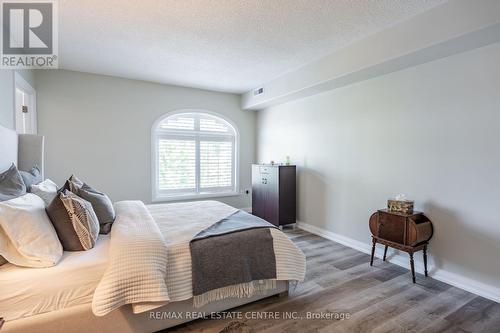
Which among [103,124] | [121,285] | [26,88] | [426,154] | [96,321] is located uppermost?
[26,88]

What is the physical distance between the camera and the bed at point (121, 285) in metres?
1.50

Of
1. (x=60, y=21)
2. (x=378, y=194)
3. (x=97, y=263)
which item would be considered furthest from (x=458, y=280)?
(x=60, y=21)

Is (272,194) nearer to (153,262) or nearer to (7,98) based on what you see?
(153,262)

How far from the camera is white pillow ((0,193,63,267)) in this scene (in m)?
1.54

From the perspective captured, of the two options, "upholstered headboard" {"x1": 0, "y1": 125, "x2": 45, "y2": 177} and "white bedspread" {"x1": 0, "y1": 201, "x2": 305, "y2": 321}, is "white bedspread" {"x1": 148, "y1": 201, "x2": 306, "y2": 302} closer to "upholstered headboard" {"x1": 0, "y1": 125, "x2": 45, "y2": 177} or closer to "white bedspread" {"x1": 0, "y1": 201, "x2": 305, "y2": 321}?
"white bedspread" {"x1": 0, "y1": 201, "x2": 305, "y2": 321}

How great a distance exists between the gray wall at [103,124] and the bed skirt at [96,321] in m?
3.18

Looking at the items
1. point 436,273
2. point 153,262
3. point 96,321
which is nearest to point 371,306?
point 436,273

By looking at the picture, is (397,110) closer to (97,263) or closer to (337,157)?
(337,157)

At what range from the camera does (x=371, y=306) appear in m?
2.25

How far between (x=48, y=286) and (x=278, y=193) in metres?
3.38

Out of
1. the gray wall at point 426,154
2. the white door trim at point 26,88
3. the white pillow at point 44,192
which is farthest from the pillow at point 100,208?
the gray wall at point 426,154

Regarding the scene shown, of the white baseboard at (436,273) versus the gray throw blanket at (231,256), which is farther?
the white baseboard at (436,273)

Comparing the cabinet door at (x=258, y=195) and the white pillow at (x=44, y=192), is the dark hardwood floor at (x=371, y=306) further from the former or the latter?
the cabinet door at (x=258, y=195)

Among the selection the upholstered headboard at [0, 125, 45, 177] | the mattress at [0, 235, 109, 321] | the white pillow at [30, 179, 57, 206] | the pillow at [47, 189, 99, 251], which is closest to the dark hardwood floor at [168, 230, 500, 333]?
the mattress at [0, 235, 109, 321]
